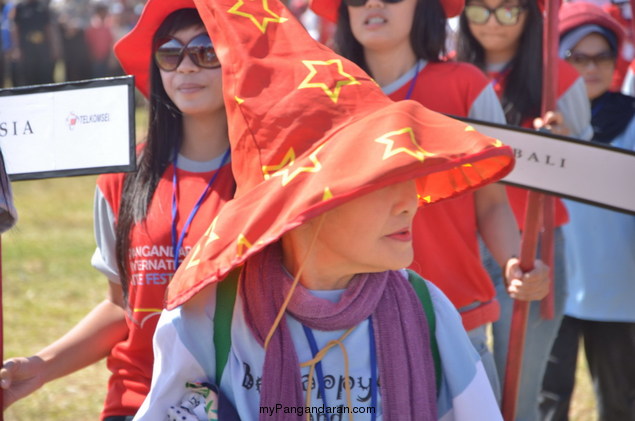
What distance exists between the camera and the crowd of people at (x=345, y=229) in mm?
2139

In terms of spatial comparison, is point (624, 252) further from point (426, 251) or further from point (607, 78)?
point (426, 251)

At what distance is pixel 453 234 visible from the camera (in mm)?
3252

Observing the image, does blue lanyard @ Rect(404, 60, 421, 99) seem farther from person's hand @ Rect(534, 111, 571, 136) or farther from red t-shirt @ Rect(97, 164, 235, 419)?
red t-shirt @ Rect(97, 164, 235, 419)

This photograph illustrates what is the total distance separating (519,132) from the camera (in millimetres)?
3201

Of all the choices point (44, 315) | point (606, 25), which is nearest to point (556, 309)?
point (606, 25)

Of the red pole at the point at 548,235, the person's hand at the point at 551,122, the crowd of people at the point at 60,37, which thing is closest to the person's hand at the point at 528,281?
the red pole at the point at 548,235

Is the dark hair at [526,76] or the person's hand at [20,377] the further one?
the dark hair at [526,76]

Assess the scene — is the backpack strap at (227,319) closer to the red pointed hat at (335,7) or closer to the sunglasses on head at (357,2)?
the sunglasses on head at (357,2)

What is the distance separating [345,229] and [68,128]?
1.00 m

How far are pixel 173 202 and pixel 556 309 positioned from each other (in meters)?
1.73

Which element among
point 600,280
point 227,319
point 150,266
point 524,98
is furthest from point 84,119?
point 600,280

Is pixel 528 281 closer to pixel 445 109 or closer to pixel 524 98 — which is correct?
pixel 445 109

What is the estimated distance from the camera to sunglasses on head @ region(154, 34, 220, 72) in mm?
2992

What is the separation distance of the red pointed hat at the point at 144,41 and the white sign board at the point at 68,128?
1.14ft
